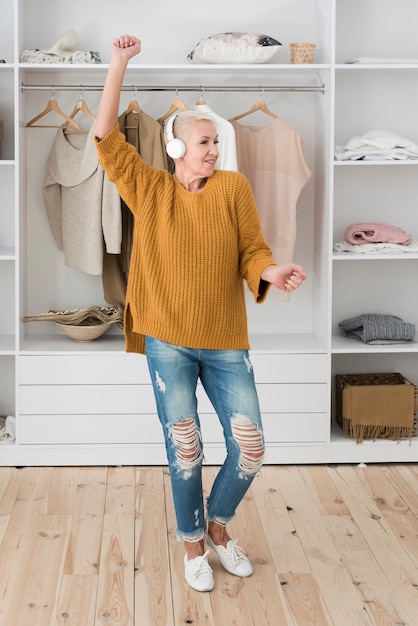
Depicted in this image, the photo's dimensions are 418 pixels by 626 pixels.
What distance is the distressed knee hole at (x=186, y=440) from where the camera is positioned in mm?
2520

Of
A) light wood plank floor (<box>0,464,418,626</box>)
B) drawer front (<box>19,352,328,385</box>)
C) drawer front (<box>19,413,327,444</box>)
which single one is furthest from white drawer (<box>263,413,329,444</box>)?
drawer front (<box>19,352,328,385</box>)

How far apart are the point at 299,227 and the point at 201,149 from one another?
1659 millimetres

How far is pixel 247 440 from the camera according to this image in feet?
8.34

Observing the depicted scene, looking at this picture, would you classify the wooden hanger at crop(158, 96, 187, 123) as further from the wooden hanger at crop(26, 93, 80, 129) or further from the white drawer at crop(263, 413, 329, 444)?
the white drawer at crop(263, 413, 329, 444)

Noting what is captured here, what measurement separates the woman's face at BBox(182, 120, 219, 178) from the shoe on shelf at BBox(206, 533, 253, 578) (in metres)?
1.12

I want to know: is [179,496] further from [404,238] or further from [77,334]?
[404,238]

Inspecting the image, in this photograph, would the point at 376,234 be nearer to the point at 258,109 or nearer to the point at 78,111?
the point at 258,109

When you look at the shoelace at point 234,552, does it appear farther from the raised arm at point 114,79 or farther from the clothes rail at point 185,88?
the clothes rail at point 185,88

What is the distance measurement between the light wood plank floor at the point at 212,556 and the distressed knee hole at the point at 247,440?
38cm

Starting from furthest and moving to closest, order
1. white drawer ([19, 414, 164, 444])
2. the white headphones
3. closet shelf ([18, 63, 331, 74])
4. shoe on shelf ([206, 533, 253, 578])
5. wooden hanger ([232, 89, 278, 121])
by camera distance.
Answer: wooden hanger ([232, 89, 278, 121]) < white drawer ([19, 414, 164, 444]) < closet shelf ([18, 63, 331, 74]) < shoe on shelf ([206, 533, 253, 578]) < the white headphones

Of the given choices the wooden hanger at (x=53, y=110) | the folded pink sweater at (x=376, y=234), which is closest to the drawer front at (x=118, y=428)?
the folded pink sweater at (x=376, y=234)

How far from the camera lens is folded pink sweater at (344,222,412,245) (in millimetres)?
3859

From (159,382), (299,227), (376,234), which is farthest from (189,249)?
(299,227)

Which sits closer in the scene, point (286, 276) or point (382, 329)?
point (286, 276)
